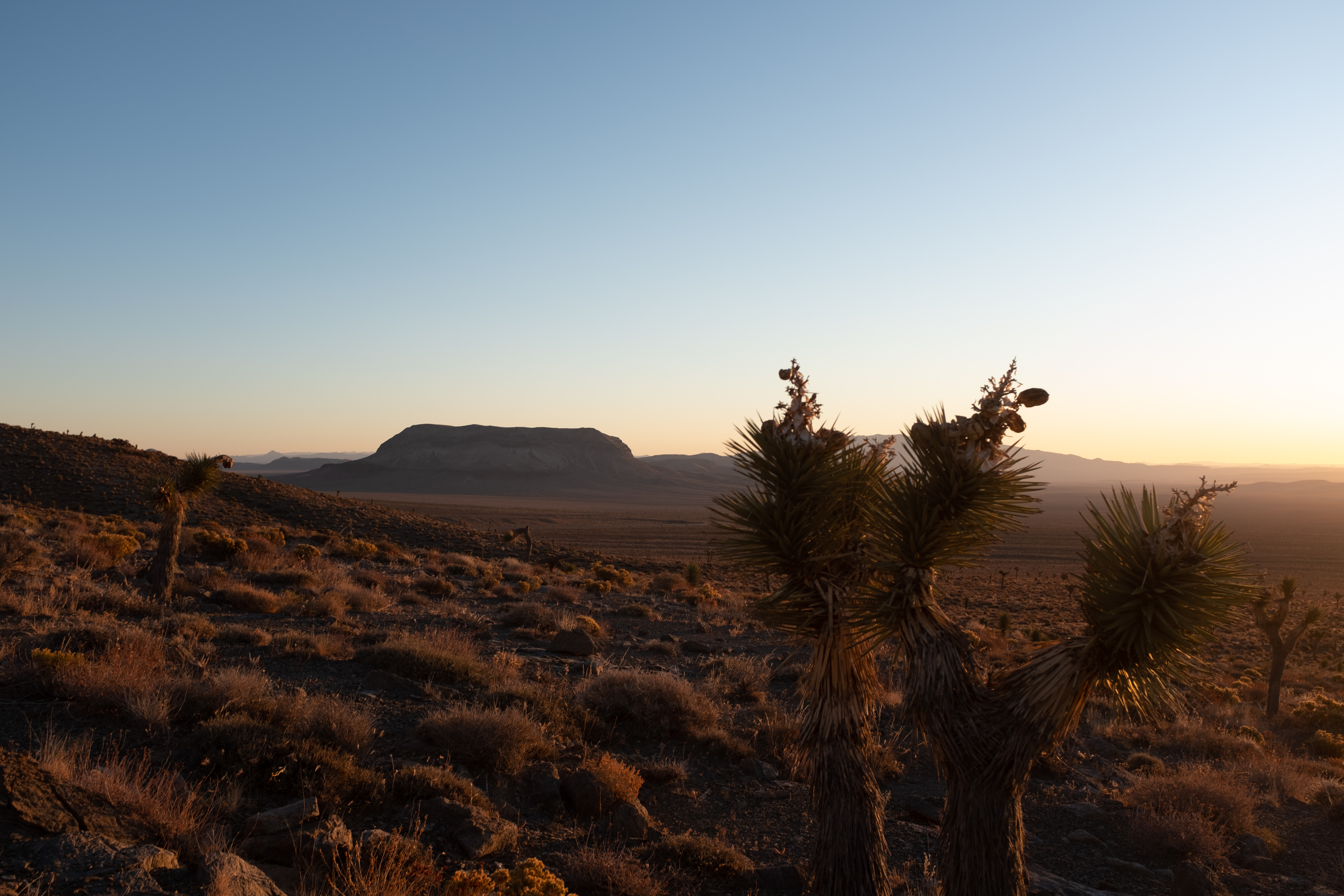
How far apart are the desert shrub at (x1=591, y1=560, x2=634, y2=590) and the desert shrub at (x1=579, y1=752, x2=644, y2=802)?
17674 millimetres

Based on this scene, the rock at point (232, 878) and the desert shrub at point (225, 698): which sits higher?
the rock at point (232, 878)

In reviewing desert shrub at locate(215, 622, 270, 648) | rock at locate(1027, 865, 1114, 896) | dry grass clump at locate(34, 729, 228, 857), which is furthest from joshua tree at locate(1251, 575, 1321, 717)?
desert shrub at locate(215, 622, 270, 648)

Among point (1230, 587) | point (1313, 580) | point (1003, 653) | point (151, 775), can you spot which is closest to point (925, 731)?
point (1230, 587)

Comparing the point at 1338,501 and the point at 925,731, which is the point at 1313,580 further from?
the point at 1338,501

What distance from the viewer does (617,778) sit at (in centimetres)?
704

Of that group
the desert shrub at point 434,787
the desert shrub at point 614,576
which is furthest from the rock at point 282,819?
the desert shrub at point 614,576

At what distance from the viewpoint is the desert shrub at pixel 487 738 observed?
718 cm

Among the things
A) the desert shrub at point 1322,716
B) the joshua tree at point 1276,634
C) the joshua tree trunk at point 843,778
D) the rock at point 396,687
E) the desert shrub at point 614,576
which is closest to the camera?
the joshua tree trunk at point 843,778

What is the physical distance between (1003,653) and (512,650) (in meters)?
13.6

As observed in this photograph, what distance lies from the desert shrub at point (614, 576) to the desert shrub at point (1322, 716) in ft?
60.4

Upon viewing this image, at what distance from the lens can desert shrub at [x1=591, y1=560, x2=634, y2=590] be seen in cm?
2694

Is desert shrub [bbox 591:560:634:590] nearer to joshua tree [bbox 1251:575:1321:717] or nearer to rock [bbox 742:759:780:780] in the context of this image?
rock [bbox 742:759:780:780]

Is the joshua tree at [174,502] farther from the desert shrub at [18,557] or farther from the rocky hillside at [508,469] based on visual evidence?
the rocky hillside at [508,469]

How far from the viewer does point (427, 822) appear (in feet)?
19.0
